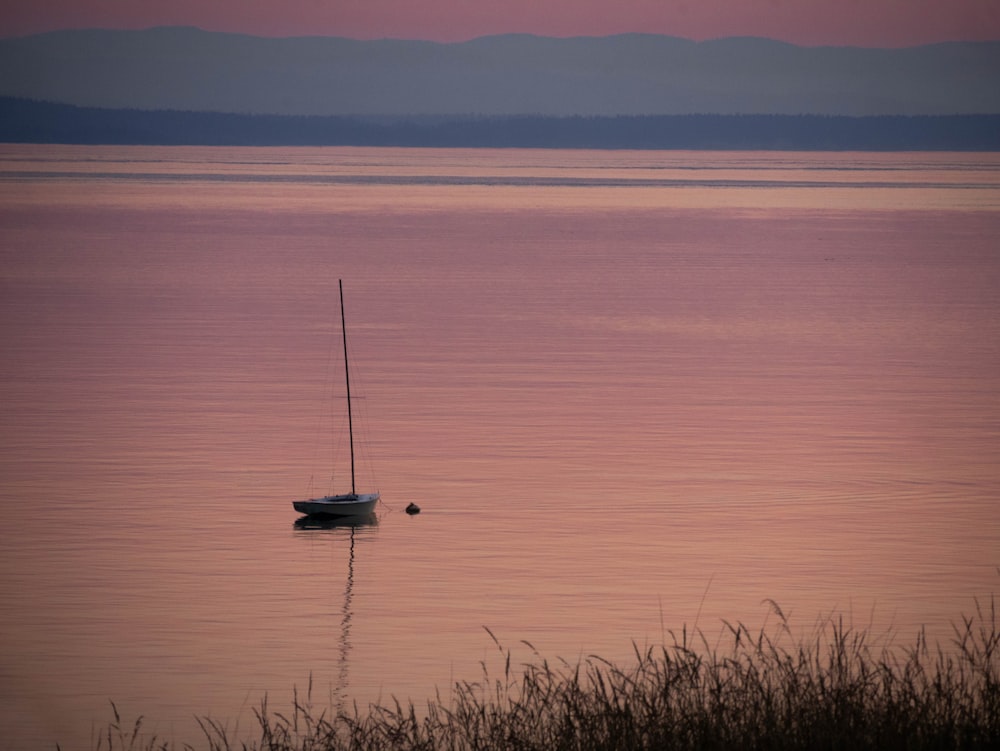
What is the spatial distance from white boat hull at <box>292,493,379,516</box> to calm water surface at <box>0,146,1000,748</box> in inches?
16.6

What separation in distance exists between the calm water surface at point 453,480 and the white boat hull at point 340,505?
16.6 inches

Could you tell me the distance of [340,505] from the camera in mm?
31469

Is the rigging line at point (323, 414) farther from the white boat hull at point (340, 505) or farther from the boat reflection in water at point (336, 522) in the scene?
the boat reflection in water at point (336, 522)

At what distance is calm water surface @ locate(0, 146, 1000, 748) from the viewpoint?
24141 millimetres

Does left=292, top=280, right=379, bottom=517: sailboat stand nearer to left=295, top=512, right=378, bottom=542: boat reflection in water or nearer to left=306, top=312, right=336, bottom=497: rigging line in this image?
left=295, top=512, right=378, bottom=542: boat reflection in water

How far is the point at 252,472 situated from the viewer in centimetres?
3478

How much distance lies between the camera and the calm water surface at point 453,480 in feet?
79.2

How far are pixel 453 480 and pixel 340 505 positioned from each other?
312 centimetres

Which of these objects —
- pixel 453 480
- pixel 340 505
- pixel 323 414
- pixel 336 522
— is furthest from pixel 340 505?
pixel 323 414

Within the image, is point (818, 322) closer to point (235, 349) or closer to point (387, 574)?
point (235, 349)

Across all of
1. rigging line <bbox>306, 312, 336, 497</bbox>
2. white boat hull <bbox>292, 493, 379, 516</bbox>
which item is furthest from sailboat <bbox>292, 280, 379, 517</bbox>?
rigging line <bbox>306, 312, 336, 497</bbox>

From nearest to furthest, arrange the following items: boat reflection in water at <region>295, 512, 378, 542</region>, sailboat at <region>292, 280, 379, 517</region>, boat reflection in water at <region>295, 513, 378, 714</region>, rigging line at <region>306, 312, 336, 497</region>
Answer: boat reflection in water at <region>295, 513, 378, 714</region> → boat reflection in water at <region>295, 512, 378, 542</region> → sailboat at <region>292, 280, 379, 517</region> → rigging line at <region>306, 312, 336, 497</region>

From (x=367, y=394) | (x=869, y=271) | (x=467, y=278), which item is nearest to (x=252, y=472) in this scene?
(x=367, y=394)

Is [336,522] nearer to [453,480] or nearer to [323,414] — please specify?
[453,480]
